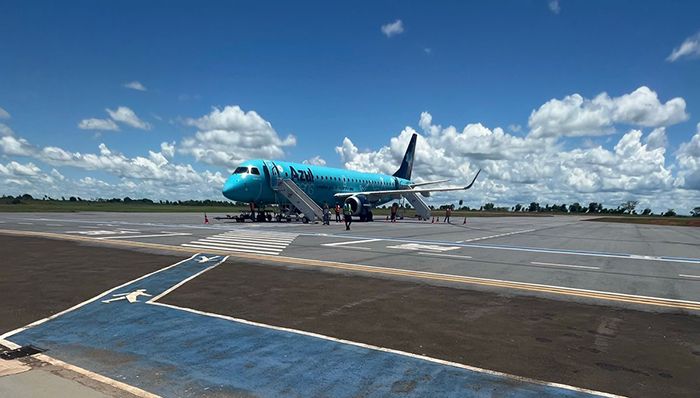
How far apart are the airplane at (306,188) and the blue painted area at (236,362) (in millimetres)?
26937

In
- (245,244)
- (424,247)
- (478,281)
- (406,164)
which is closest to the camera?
(478,281)

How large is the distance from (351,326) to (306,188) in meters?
33.0

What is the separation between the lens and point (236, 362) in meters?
5.07

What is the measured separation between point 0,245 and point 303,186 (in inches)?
963

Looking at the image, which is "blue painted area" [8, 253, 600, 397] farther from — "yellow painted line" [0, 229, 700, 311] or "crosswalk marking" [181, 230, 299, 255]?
"crosswalk marking" [181, 230, 299, 255]

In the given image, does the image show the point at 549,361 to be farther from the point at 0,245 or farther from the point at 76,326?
the point at 0,245

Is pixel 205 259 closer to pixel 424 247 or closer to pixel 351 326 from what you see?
pixel 351 326

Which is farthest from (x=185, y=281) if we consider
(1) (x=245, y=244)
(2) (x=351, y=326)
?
(1) (x=245, y=244)

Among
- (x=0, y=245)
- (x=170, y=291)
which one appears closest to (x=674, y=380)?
(x=170, y=291)

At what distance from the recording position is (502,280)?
11125 millimetres

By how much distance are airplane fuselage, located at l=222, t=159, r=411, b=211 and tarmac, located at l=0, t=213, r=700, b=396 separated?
19711 mm

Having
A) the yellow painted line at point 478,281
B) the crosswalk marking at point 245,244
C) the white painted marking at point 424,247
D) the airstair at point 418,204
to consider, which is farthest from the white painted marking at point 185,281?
the airstair at point 418,204

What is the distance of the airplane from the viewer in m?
33.4

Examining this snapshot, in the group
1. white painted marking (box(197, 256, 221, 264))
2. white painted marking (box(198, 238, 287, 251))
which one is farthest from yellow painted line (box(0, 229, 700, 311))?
white painted marking (box(198, 238, 287, 251))
